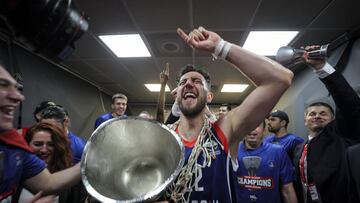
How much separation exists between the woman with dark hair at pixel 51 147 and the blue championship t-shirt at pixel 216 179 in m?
0.89

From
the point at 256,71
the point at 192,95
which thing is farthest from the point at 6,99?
the point at 256,71

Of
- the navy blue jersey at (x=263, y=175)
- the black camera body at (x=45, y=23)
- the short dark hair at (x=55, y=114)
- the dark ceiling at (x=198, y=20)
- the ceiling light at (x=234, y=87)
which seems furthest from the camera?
the ceiling light at (x=234, y=87)

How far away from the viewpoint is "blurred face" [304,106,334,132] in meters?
2.07

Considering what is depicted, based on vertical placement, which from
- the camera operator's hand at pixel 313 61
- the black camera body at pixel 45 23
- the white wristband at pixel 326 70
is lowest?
the black camera body at pixel 45 23

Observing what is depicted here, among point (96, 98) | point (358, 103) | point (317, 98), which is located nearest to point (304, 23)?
point (317, 98)

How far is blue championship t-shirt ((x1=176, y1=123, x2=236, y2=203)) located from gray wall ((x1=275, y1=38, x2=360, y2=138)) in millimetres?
2150

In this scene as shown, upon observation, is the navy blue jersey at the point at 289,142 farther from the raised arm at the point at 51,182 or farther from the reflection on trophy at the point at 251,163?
the raised arm at the point at 51,182

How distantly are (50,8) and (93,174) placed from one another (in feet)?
1.55

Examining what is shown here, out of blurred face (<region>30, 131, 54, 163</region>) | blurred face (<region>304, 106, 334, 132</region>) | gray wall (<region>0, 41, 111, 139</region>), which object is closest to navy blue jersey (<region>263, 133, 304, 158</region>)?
blurred face (<region>304, 106, 334, 132</region>)

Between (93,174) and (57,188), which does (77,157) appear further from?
(93,174)

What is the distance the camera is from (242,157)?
6.70 feet

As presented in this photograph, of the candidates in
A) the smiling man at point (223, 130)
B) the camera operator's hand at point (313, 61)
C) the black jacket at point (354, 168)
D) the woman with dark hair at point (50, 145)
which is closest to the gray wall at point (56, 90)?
the woman with dark hair at point (50, 145)

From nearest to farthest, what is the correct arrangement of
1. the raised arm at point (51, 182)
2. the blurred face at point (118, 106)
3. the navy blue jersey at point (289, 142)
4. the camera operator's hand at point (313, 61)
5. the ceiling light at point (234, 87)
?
the raised arm at point (51, 182), the camera operator's hand at point (313, 61), the navy blue jersey at point (289, 142), the blurred face at point (118, 106), the ceiling light at point (234, 87)

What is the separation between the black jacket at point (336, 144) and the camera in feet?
4.69
